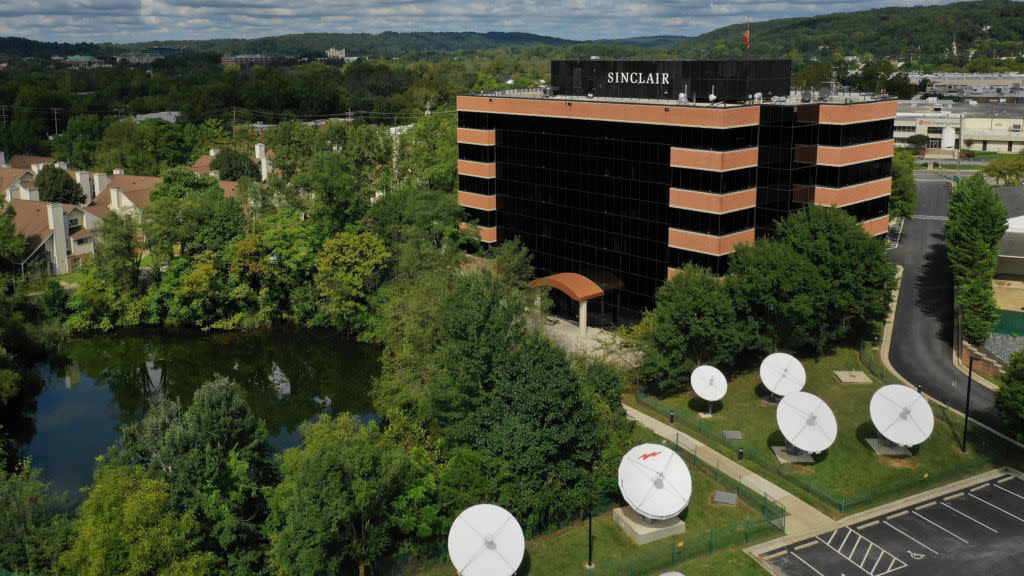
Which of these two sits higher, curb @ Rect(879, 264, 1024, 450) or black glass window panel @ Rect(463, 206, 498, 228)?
black glass window panel @ Rect(463, 206, 498, 228)

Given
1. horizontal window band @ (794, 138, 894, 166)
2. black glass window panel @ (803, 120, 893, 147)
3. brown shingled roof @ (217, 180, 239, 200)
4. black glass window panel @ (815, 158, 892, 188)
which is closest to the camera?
black glass window panel @ (803, 120, 893, 147)

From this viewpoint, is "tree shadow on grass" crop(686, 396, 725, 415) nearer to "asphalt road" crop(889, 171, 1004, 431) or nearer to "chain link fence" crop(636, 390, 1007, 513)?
"chain link fence" crop(636, 390, 1007, 513)

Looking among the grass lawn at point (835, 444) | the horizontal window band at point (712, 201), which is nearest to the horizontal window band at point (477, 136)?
the horizontal window band at point (712, 201)

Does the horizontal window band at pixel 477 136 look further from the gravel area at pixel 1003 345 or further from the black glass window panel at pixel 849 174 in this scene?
the gravel area at pixel 1003 345

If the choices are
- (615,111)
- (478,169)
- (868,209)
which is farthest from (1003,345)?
(478,169)

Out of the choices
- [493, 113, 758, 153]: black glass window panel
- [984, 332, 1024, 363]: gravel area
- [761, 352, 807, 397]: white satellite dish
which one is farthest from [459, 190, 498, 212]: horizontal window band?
[984, 332, 1024, 363]: gravel area

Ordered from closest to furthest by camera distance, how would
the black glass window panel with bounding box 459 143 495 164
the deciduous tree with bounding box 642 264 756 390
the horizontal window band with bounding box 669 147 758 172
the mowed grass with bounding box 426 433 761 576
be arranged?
the mowed grass with bounding box 426 433 761 576 < the deciduous tree with bounding box 642 264 756 390 < the horizontal window band with bounding box 669 147 758 172 < the black glass window panel with bounding box 459 143 495 164
